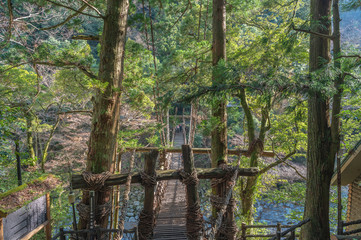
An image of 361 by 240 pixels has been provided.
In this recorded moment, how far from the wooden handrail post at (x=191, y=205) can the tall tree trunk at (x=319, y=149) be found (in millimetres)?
1475

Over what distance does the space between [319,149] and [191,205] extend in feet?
5.70

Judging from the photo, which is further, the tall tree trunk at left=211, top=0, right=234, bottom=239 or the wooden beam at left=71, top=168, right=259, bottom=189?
the tall tree trunk at left=211, top=0, right=234, bottom=239

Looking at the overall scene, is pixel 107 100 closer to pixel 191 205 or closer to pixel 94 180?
pixel 94 180

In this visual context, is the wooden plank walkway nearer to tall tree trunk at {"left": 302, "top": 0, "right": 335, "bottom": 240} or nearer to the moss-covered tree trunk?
the moss-covered tree trunk

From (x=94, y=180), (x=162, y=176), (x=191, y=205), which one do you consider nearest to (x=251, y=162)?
(x=191, y=205)

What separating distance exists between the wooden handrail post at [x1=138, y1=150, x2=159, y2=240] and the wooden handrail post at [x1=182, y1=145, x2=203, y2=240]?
1.20 ft

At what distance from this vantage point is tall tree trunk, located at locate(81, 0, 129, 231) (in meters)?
2.42

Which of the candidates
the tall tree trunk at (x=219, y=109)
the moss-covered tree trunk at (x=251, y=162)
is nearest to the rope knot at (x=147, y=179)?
the tall tree trunk at (x=219, y=109)

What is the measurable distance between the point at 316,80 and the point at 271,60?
72.3 inches

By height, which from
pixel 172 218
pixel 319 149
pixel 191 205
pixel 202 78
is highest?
pixel 202 78

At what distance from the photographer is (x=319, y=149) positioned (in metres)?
2.76

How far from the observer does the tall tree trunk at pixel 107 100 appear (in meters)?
2.42

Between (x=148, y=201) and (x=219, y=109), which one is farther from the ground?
(x=219, y=109)

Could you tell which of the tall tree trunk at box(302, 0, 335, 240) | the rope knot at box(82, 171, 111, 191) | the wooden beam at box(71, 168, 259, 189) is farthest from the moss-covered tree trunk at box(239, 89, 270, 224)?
the rope knot at box(82, 171, 111, 191)
